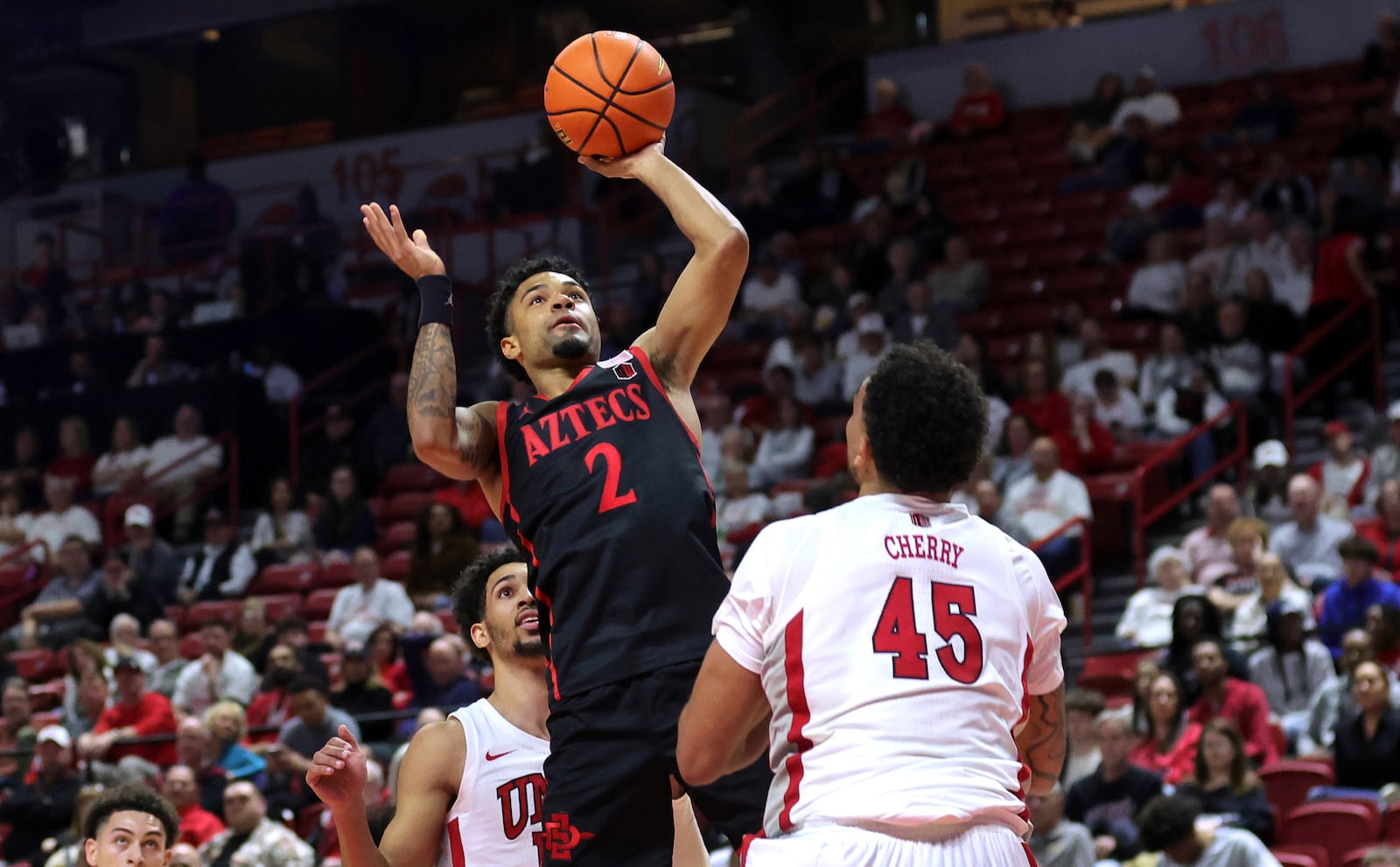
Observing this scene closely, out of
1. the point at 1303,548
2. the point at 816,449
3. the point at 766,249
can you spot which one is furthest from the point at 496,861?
the point at 766,249

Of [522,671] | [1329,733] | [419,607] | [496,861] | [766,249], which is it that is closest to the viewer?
[496,861]

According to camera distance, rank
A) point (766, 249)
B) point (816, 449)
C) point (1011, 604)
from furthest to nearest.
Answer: point (766, 249), point (816, 449), point (1011, 604)

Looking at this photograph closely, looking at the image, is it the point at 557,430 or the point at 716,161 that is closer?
the point at 557,430

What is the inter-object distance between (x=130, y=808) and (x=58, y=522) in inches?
442

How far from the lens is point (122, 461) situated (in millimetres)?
16516

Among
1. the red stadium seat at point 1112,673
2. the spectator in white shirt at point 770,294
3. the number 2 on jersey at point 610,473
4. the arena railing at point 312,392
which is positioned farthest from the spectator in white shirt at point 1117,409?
the number 2 on jersey at point 610,473

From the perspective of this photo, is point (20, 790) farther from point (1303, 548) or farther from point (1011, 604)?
point (1011, 604)

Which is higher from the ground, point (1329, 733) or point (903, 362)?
point (903, 362)

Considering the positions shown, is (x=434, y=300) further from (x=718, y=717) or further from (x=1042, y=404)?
(x=1042, y=404)

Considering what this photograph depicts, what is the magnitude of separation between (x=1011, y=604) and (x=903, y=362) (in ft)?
1.58

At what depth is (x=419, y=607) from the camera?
12.6 m

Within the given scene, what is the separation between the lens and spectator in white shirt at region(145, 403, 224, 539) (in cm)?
1630

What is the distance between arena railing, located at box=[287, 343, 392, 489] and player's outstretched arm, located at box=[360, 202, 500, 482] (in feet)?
38.5

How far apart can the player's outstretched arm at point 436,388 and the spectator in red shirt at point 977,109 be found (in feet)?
46.4
